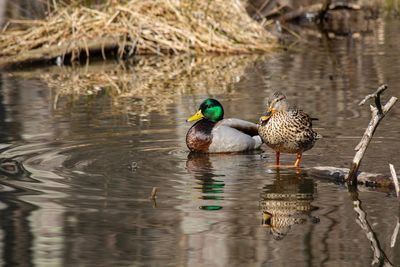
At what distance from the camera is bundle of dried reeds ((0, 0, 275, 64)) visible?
1792cm

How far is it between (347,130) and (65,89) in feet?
17.4

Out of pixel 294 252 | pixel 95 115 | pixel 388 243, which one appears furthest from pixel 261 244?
pixel 95 115

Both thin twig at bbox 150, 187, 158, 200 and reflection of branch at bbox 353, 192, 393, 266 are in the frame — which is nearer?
reflection of branch at bbox 353, 192, 393, 266

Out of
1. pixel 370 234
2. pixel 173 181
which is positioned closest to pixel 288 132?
pixel 173 181

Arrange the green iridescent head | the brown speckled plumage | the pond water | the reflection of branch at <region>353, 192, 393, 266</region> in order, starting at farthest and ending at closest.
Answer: the green iridescent head
the brown speckled plumage
the pond water
the reflection of branch at <region>353, 192, 393, 266</region>

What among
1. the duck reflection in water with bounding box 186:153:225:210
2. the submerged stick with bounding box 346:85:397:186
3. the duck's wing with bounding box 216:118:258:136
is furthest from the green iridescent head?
the submerged stick with bounding box 346:85:397:186

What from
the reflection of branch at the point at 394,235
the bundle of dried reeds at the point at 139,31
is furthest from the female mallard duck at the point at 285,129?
the bundle of dried reeds at the point at 139,31

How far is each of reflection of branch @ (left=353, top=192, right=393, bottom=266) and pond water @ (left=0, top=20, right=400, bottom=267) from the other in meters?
0.03

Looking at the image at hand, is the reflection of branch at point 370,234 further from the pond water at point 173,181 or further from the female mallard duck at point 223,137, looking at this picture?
the female mallard duck at point 223,137

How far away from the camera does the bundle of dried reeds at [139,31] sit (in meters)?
17.9

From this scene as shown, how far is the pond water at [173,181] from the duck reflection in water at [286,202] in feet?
0.04

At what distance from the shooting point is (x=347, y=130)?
10.5 metres

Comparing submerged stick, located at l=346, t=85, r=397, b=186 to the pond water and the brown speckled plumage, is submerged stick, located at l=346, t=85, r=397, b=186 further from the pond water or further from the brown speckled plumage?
the brown speckled plumage

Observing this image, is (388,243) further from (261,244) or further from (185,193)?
(185,193)
